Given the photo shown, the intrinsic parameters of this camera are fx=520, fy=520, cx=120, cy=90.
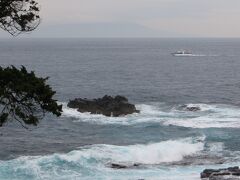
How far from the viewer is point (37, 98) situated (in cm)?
1683

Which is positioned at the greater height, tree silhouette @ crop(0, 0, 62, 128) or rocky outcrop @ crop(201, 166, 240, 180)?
tree silhouette @ crop(0, 0, 62, 128)

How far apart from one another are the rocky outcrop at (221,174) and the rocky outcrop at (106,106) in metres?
30.3

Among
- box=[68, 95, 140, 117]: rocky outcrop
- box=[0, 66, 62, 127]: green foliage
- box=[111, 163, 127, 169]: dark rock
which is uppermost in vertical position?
box=[0, 66, 62, 127]: green foliage

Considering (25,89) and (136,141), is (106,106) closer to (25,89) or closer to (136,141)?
(136,141)

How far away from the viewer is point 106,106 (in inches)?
2662

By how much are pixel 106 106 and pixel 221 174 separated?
34034 millimetres

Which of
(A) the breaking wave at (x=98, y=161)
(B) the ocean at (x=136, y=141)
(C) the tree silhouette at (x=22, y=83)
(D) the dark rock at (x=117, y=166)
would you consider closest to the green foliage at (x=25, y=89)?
(C) the tree silhouette at (x=22, y=83)

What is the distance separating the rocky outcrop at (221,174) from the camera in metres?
34.2

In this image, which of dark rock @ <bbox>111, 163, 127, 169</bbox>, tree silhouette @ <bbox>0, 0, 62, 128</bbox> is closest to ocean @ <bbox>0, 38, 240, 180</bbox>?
dark rock @ <bbox>111, 163, 127, 169</bbox>

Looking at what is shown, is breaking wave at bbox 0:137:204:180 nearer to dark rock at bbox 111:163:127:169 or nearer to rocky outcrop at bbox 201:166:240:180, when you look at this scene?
dark rock at bbox 111:163:127:169

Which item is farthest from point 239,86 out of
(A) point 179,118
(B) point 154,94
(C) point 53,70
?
(C) point 53,70

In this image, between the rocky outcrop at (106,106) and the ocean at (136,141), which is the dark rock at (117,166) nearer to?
the ocean at (136,141)

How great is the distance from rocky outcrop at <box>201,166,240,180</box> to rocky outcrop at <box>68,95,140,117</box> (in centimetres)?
3032

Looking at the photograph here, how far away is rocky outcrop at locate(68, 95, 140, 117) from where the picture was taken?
6581 cm
